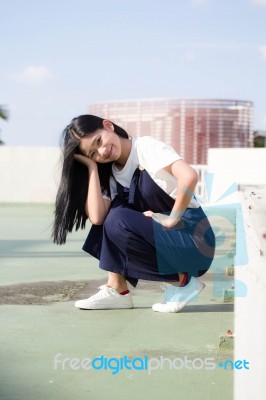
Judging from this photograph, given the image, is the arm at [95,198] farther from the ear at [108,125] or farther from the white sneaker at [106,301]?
the white sneaker at [106,301]

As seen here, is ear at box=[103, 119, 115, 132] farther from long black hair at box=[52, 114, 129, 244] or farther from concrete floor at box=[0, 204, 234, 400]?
concrete floor at box=[0, 204, 234, 400]

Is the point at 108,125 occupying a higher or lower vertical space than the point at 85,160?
higher

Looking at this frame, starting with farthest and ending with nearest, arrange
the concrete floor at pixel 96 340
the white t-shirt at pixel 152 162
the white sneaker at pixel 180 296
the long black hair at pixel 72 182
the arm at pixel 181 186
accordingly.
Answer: the white sneaker at pixel 180 296 < the long black hair at pixel 72 182 < the white t-shirt at pixel 152 162 < the arm at pixel 181 186 < the concrete floor at pixel 96 340

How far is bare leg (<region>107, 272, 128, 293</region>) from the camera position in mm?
4289

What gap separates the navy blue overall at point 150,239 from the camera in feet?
13.3

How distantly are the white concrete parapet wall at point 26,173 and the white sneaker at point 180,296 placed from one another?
13945 mm

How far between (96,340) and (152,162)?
947mm

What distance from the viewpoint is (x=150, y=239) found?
407 cm

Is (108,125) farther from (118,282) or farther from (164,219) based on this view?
(118,282)

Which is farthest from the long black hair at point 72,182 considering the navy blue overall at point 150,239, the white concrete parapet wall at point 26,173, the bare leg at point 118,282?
the white concrete parapet wall at point 26,173

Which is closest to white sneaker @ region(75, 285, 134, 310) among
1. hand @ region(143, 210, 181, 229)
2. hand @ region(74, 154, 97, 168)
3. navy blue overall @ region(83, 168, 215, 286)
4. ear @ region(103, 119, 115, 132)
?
navy blue overall @ region(83, 168, 215, 286)

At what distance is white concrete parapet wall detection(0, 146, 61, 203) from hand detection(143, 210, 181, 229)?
14.1 metres

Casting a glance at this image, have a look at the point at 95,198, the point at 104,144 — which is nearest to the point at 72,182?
the point at 95,198

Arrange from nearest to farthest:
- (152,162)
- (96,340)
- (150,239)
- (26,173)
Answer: (96,340)
(152,162)
(150,239)
(26,173)
